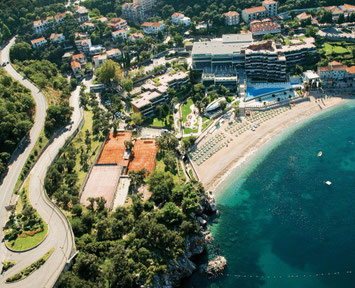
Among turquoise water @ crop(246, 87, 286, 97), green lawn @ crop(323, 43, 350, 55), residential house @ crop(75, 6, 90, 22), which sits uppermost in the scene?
residential house @ crop(75, 6, 90, 22)

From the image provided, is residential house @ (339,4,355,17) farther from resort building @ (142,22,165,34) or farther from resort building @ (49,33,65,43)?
resort building @ (49,33,65,43)

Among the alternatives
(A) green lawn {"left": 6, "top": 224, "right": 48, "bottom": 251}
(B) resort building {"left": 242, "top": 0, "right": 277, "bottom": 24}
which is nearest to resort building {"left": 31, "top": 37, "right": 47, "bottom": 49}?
(B) resort building {"left": 242, "top": 0, "right": 277, "bottom": 24}

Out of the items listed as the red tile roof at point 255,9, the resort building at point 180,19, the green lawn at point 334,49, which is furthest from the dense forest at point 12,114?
the green lawn at point 334,49

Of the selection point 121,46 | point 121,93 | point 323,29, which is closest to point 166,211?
point 121,93

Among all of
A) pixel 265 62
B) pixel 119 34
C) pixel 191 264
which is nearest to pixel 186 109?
pixel 265 62

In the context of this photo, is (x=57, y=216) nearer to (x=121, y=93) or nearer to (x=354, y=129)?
(x=121, y=93)
